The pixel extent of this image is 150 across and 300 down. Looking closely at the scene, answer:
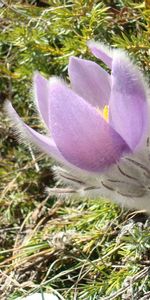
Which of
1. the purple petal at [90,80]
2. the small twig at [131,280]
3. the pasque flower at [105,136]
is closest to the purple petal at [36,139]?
the pasque flower at [105,136]

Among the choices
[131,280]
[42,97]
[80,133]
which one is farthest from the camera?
[131,280]

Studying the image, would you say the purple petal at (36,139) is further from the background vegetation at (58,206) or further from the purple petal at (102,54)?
the background vegetation at (58,206)

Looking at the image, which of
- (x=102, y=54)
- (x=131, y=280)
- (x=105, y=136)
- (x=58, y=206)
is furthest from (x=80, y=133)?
(x=58, y=206)

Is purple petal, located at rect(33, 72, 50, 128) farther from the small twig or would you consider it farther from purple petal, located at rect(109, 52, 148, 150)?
the small twig

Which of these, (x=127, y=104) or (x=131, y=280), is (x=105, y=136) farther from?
(x=131, y=280)

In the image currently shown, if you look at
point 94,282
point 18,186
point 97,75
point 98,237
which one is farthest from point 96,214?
point 97,75

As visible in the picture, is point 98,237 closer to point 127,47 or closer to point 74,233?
point 74,233

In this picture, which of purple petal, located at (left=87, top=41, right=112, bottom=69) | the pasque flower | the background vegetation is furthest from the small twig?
purple petal, located at (left=87, top=41, right=112, bottom=69)

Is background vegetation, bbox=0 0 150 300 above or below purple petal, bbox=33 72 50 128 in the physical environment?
below

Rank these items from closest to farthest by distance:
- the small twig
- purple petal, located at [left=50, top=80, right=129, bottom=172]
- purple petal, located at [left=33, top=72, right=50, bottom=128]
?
1. purple petal, located at [left=50, top=80, right=129, bottom=172]
2. purple petal, located at [left=33, top=72, right=50, bottom=128]
3. the small twig
